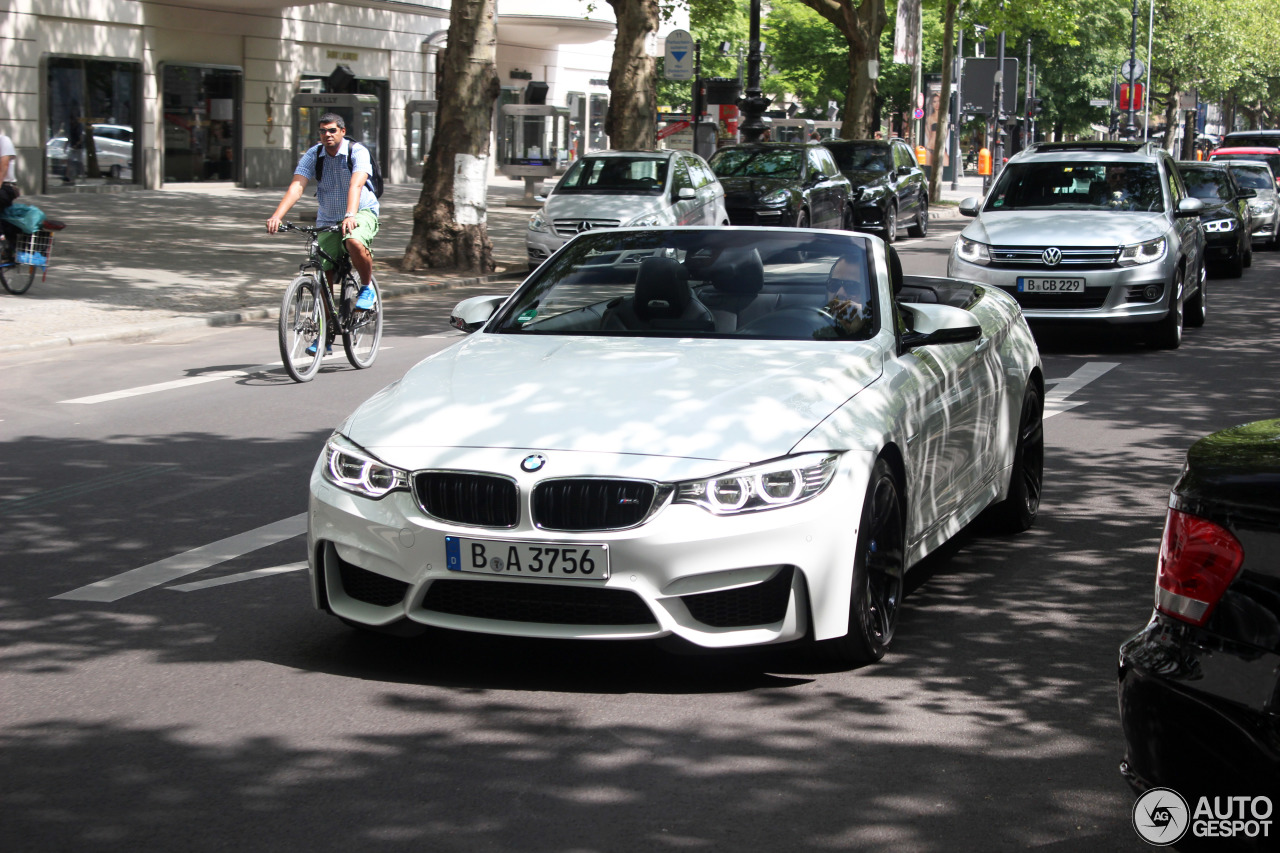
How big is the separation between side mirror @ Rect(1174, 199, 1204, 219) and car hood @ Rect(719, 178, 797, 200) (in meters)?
10.0

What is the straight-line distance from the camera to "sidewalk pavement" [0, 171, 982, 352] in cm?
1537

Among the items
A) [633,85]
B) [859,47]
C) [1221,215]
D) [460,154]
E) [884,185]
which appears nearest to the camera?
[460,154]

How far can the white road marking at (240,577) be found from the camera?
6297mm

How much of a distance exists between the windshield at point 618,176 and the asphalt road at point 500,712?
14.4 meters

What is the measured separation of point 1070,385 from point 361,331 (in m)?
5.34

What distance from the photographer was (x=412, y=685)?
16.7ft

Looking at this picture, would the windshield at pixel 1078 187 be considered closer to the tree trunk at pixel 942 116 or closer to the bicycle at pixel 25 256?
the bicycle at pixel 25 256

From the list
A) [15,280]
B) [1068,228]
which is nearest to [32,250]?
[15,280]

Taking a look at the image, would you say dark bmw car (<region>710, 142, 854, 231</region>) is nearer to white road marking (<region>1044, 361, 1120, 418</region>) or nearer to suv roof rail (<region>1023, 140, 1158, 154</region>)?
suv roof rail (<region>1023, 140, 1158, 154</region>)

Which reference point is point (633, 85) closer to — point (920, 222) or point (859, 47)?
point (920, 222)

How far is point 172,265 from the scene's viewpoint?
66.9 feet

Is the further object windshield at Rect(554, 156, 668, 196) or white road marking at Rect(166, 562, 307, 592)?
windshield at Rect(554, 156, 668, 196)

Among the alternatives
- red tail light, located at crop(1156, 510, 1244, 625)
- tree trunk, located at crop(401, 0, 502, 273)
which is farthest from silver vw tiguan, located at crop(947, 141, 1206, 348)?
red tail light, located at crop(1156, 510, 1244, 625)

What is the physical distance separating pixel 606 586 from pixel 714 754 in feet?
1.99
